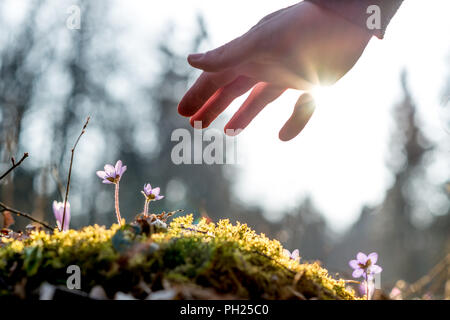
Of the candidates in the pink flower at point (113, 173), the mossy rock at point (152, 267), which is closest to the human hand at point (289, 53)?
the pink flower at point (113, 173)

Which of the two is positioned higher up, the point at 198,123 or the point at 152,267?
the point at 198,123

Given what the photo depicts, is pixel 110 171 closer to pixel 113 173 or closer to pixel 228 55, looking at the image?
pixel 113 173

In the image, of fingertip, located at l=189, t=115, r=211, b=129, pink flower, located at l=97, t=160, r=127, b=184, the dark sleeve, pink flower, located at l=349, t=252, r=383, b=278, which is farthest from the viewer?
fingertip, located at l=189, t=115, r=211, b=129

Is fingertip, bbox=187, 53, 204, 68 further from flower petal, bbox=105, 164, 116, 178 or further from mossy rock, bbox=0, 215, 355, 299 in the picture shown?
mossy rock, bbox=0, 215, 355, 299

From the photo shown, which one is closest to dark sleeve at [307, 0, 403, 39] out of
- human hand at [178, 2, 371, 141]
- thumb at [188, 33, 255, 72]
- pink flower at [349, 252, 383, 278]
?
human hand at [178, 2, 371, 141]

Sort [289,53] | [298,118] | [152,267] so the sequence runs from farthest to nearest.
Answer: [298,118], [289,53], [152,267]

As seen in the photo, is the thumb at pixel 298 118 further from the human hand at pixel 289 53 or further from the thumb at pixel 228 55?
the thumb at pixel 228 55

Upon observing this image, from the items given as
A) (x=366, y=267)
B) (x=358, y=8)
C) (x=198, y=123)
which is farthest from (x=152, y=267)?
(x=358, y=8)

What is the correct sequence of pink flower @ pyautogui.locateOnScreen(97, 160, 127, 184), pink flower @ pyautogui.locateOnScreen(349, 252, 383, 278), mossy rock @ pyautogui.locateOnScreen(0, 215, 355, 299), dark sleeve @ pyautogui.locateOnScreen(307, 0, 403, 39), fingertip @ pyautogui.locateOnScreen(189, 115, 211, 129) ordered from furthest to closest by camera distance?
fingertip @ pyautogui.locateOnScreen(189, 115, 211, 129), pink flower @ pyautogui.locateOnScreen(97, 160, 127, 184), pink flower @ pyautogui.locateOnScreen(349, 252, 383, 278), dark sleeve @ pyautogui.locateOnScreen(307, 0, 403, 39), mossy rock @ pyautogui.locateOnScreen(0, 215, 355, 299)
